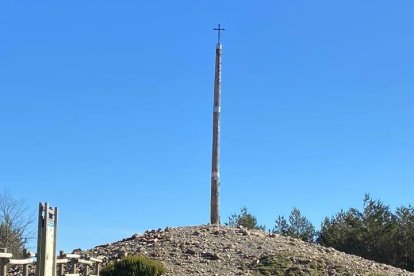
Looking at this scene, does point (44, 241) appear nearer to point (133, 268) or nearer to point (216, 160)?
point (133, 268)

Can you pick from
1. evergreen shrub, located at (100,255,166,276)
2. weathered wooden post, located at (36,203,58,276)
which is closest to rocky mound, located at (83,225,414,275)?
evergreen shrub, located at (100,255,166,276)

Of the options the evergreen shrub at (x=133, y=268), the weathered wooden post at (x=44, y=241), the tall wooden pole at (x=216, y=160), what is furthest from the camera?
the tall wooden pole at (x=216, y=160)

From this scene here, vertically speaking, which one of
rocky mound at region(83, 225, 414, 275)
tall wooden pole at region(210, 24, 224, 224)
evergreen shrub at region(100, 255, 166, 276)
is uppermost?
tall wooden pole at region(210, 24, 224, 224)

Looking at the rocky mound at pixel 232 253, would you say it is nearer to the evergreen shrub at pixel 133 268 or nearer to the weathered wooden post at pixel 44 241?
the evergreen shrub at pixel 133 268

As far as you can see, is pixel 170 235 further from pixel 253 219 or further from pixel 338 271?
pixel 253 219

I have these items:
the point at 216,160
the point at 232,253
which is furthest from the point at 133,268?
the point at 216,160

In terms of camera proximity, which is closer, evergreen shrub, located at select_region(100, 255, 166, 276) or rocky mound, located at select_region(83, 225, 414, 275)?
evergreen shrub, located at select_region(100, 255, 166, 276)

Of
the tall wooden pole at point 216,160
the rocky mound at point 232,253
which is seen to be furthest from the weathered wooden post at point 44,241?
the tall wooden pole at point 216,160

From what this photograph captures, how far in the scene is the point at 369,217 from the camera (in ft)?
137

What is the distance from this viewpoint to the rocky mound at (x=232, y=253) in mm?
23000

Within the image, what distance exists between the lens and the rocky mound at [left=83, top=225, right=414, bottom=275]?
2300 centimetres

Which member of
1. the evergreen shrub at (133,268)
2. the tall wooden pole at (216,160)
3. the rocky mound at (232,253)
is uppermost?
the tall wooden pole at (216,160)

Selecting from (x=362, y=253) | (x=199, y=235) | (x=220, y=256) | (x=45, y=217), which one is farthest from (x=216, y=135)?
(x=45, y=217)

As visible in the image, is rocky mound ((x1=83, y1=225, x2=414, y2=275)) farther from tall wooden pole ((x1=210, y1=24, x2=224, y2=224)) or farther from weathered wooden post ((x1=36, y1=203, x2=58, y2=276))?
weathered wooden post ((x1=36, y1=203, x2=58, y2=276))
